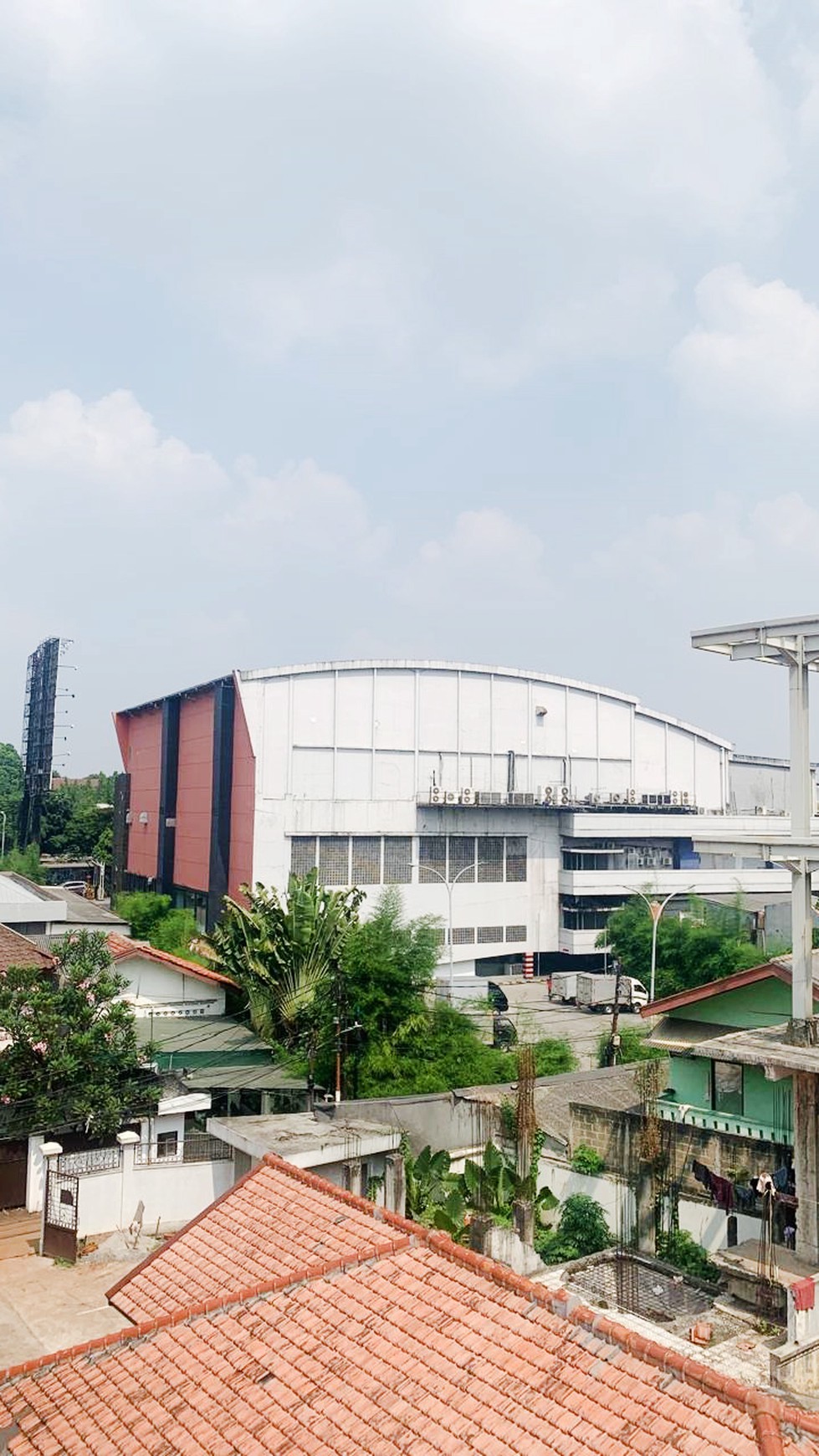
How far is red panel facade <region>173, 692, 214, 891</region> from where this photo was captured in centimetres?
5072

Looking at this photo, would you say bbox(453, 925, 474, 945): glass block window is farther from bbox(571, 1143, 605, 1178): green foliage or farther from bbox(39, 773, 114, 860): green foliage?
bbox(39, 773, 114, 860): green foliage

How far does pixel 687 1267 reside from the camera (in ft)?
52.7

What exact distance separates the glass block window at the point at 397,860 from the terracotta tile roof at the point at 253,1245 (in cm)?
3820

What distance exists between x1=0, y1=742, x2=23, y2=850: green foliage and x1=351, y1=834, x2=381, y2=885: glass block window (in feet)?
152

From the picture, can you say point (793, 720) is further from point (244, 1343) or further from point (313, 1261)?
point (244, 1343)

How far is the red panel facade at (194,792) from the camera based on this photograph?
166ft

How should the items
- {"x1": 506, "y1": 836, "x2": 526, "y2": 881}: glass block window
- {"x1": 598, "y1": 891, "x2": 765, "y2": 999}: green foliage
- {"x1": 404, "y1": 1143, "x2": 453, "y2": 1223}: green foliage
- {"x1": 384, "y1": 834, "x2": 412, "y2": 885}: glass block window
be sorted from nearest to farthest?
{"x1": 404, "y1": 1143, "x2": 453, "y2": 1223}: green foliage, {"x1": 598, "y1": 891, "x2": 765, "y2": 999}: green foliage, {"x1": 384, "y1": 834, "x2": 412, "y2": 885}: glass block window, {"x1": 506, "y1": 836, "x2": 526, "y2": 881}: glass block window

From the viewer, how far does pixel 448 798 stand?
5019 cm

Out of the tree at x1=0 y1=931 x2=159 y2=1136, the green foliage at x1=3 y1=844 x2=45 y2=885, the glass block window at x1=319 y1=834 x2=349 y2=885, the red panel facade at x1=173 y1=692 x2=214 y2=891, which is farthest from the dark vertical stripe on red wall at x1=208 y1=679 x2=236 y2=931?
the tree at x1=0 y1=931 x2=159 y2=1136

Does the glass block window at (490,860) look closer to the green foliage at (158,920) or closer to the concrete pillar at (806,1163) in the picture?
the green foliage at (158,920)

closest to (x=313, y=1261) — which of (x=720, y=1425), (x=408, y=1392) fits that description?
(x=408, y=1392)

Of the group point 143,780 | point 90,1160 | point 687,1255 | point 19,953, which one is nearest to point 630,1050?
point 687,1255

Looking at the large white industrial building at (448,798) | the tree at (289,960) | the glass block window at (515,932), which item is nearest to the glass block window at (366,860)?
the large white industrial building at (448,798)

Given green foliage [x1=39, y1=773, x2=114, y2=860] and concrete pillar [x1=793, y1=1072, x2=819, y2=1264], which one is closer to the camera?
concrete pillar [x1=793, y1=1072, x2=819, y2=1264]
